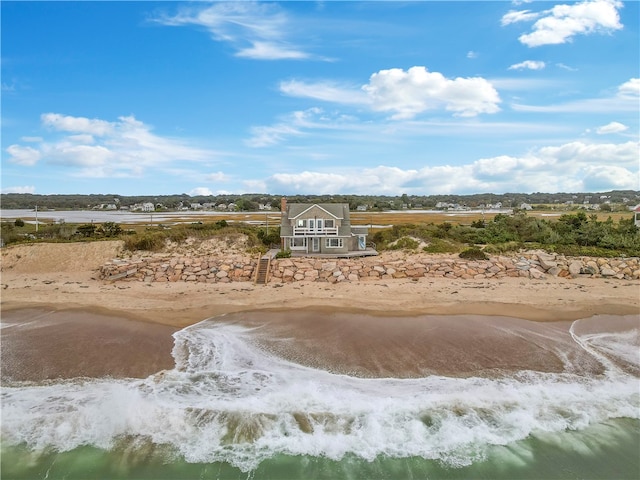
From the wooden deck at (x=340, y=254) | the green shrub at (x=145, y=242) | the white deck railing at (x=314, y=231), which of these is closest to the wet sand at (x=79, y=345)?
the green shrub at (x=145, y=242)

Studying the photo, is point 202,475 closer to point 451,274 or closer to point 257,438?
point 257,438

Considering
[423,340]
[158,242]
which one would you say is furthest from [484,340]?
[158,242]

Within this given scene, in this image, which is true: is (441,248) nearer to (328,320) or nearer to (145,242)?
(328,320)

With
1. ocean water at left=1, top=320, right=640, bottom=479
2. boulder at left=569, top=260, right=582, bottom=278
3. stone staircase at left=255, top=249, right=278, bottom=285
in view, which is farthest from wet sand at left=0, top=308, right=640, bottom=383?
boulder at left=569, top=260, right=582, bottom=278

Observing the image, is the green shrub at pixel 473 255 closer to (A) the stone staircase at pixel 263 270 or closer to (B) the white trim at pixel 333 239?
(B) the white trim at pixel 333 239

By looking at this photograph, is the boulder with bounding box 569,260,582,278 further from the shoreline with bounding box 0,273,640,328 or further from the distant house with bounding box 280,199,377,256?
the distant house with bounding box 280,199,377,256

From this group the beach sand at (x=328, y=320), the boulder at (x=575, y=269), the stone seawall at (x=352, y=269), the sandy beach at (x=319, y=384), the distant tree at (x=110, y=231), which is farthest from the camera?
the distant tree at (x=110, y=231)

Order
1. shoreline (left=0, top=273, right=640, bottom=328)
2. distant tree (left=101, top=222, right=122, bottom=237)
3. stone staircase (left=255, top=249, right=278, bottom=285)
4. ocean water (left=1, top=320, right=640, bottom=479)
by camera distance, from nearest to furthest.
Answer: ocean water (left=1, top=320, right=640, bottom=479) → shoreline (left=0, top=273, right=640, bottom=328) → stone staircase (left=255, top=249, right=278, bottom=285) → distant tree (left=101, top=222, right=122, bottom=237)

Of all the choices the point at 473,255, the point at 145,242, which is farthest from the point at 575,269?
the point at 145,242
